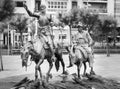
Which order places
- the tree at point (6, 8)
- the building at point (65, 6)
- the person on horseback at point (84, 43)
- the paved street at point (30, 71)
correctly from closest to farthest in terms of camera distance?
the person on horseback at point (84, 43) < the paved street at point (30, 71) < the tree at point (6, 8) < the building at point (65, 6)

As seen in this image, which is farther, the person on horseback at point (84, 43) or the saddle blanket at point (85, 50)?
the person on horseback at point (84, 43)

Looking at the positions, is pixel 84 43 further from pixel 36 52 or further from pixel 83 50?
pixel 36 52

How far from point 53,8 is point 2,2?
3402 centimetres

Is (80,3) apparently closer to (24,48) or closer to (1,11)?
(1,11)

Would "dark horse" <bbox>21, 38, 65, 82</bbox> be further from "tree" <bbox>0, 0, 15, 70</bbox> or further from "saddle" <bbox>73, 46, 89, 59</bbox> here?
"tree" <bbox>0, 0, 15, 70</bbox>

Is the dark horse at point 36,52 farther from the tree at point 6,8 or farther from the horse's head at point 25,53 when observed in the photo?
the tree at point 6,8

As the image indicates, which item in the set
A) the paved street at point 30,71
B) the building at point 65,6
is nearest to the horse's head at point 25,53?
the paved street at point 30,71

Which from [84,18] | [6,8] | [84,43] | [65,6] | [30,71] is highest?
[65,6]

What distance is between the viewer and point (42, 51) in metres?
11.0

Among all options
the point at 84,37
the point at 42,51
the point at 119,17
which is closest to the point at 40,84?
the point at 42,51

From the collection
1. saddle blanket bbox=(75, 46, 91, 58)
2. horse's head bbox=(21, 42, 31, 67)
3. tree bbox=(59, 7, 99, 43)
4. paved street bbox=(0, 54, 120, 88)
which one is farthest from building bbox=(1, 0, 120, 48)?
horse's head bbox=(21, 42, 31, 67)

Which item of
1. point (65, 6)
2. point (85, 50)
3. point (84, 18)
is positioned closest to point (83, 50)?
point (85, 50)

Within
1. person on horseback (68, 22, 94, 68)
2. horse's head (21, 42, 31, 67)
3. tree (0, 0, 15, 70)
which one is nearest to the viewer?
horse's head (21, 42, 31, 67)

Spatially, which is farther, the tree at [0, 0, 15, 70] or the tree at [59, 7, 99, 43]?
the tree at [59, 7, 99, 43]
